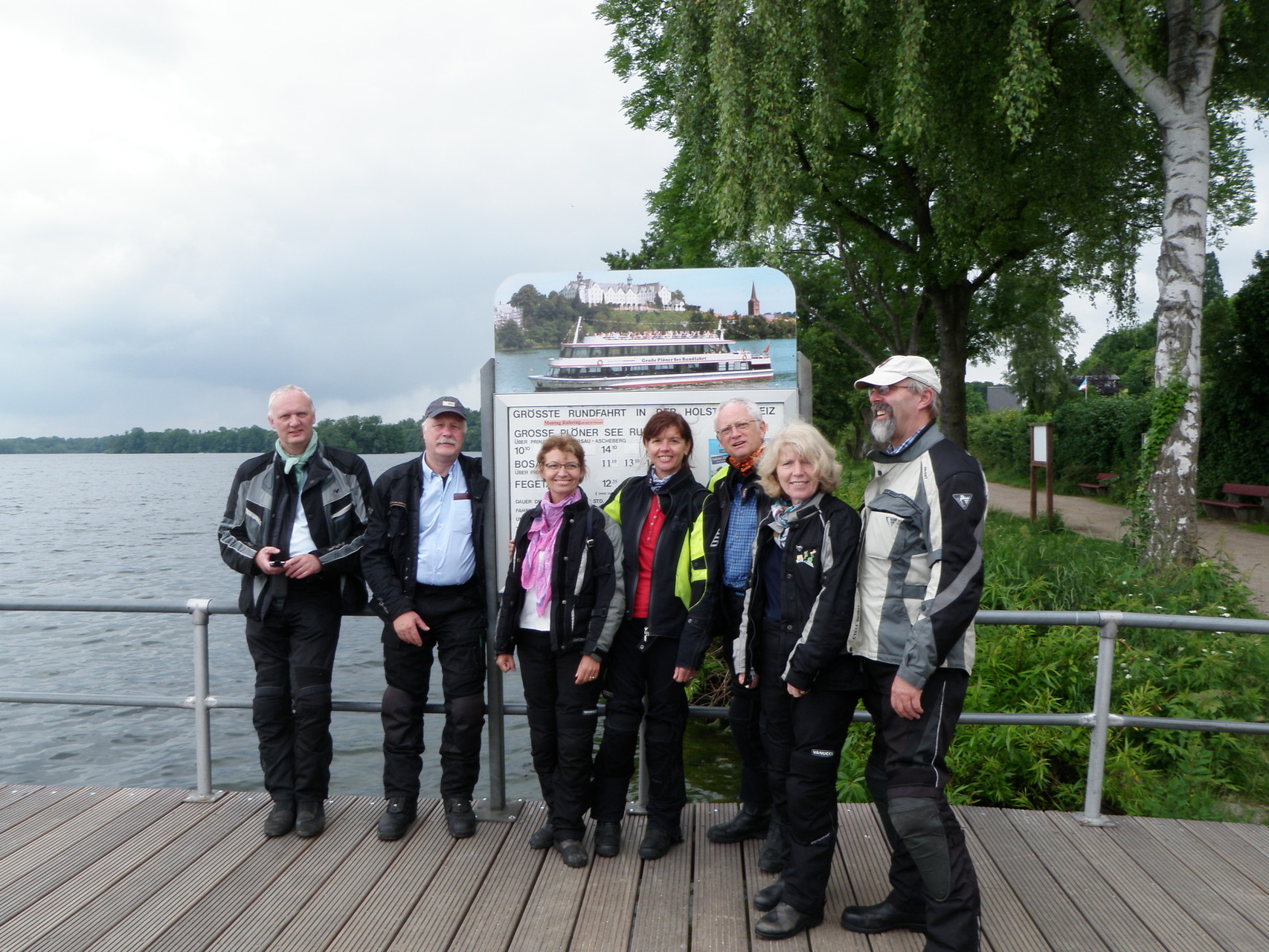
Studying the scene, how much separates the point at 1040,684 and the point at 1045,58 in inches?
263

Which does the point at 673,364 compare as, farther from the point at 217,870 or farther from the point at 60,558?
the point at 60,558

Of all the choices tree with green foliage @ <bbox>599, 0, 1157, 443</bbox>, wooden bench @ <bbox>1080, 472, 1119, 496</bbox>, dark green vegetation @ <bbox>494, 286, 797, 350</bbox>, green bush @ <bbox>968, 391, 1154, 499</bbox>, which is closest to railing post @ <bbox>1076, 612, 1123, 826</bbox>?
dark green vegetation @ <bbox>494, 286, 797, 350</bbox>

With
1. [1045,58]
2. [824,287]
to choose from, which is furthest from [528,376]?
[824,287]

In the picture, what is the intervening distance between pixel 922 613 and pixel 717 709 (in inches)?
55.8

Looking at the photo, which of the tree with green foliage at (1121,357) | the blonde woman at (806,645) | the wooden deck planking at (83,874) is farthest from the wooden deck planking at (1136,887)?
the tree with green foliage at (1121,357)

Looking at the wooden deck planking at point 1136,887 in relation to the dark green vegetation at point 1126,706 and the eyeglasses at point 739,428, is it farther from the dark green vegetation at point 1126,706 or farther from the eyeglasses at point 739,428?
the eyeglasses at point 739,428

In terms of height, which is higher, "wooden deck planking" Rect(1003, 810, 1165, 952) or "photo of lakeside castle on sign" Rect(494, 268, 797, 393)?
"photo of lakeside castle on sign" Rect(494, 268, 797, 393)

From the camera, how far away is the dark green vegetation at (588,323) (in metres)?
4.23

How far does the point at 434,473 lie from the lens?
412 centimetres

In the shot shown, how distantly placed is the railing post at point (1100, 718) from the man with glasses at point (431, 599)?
2.75 meters

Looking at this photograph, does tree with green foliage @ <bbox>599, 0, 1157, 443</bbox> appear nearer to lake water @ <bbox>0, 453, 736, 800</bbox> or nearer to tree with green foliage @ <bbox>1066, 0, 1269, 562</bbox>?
tree with green foliage @ <bbox>1066, 0, 1269, 562</bbox>

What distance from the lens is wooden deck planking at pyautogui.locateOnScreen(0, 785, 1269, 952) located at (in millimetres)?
3207

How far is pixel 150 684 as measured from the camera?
48.6ft

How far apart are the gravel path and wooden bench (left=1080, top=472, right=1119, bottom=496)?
0.31 metres
